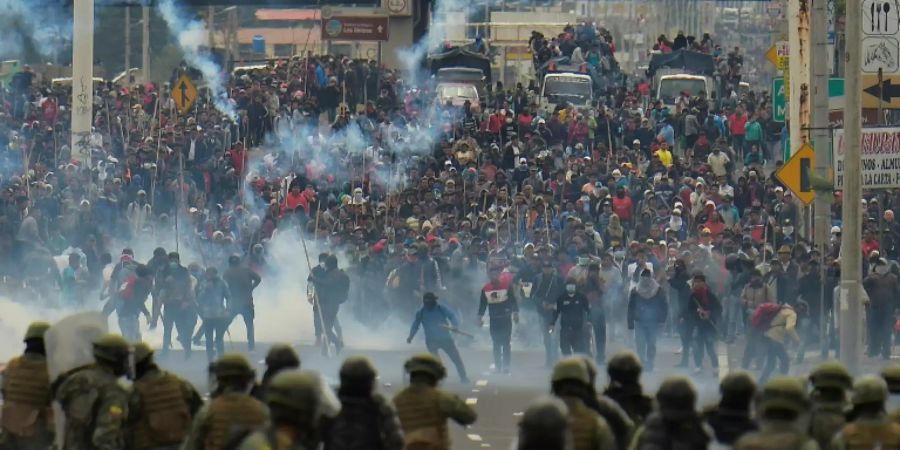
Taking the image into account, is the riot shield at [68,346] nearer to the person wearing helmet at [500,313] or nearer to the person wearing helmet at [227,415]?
the person wearing helmet at [227,415]

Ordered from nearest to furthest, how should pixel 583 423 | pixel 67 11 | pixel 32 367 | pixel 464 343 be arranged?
pixel 583 423, pixel 32 367, pixel 464 343, pixel 67 11

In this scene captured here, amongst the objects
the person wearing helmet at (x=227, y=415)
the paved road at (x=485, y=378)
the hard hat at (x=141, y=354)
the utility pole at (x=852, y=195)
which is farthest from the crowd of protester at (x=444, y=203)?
the person wearing helmet at (x=227, y=415)

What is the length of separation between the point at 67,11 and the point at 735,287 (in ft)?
95.9

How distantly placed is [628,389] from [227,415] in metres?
2.11

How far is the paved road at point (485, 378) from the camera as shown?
1862cm

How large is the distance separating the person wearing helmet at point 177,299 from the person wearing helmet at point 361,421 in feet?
47.2

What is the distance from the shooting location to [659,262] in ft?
86.1

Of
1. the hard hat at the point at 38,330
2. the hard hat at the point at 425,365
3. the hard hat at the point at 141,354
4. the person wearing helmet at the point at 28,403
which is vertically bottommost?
the person wearing helmet at the point at 28,403

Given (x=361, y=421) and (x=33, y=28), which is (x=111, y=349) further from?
(x=33, y=28)

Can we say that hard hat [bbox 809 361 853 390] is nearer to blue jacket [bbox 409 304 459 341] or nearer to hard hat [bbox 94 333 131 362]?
hard hat [bbox 94 333 131 362]

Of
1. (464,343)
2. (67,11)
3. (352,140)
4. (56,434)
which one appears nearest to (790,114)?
(464,343)

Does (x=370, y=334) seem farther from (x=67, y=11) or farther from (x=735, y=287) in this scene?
(x=67, y=11)

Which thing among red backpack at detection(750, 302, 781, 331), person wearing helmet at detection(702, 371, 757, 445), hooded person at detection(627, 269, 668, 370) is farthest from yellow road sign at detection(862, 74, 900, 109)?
person wearing helmet at detection(702, 371, 757, 445)

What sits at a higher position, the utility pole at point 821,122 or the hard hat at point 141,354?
the utility pole at point 821,122
